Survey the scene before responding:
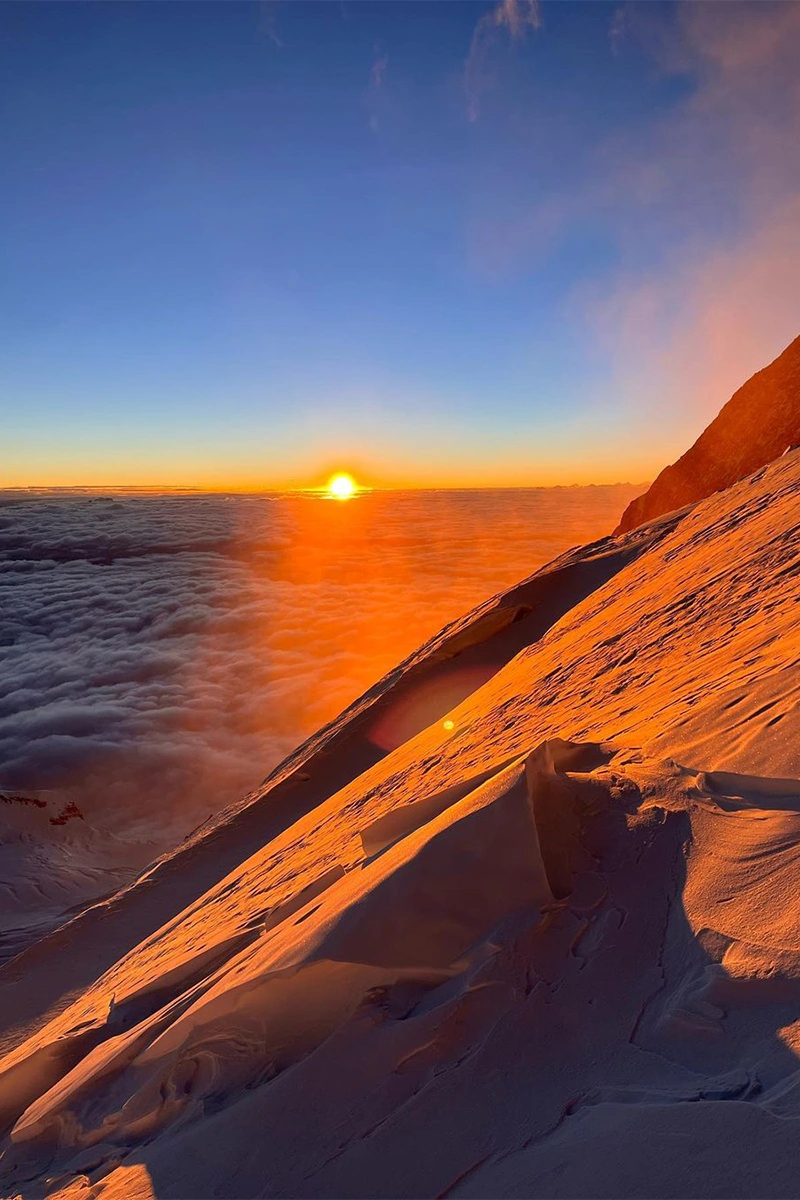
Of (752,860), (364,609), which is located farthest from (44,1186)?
(364,609)

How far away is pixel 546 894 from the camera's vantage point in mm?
1730

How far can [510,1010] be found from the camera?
149 cm

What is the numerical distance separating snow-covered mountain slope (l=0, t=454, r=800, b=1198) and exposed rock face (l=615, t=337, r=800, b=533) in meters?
8.30

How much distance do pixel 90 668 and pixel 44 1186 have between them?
2325cm

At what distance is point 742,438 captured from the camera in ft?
34.8

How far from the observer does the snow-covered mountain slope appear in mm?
1163

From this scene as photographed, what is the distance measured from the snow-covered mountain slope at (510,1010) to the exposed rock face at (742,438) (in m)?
8.30

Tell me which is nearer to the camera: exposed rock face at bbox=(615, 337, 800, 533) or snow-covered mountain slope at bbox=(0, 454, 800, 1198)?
snow-covered mountain slope at bbox=(0, 454, 800, 1198)

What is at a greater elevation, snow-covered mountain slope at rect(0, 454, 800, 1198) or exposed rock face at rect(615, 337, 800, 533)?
exposed rock face at rect(615, 337, 800, 533)

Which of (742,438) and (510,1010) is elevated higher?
(742,438)

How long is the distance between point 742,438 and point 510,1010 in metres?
11.0

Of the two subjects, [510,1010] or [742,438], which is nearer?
[510,1010]

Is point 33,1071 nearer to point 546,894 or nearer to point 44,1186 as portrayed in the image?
point 44,1186

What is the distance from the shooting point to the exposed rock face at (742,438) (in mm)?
10000
